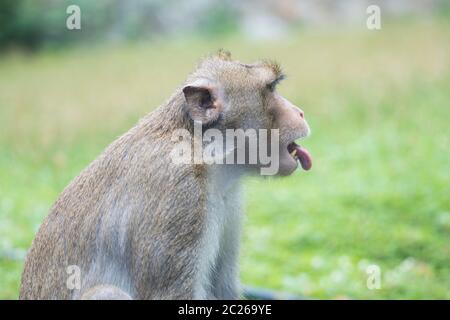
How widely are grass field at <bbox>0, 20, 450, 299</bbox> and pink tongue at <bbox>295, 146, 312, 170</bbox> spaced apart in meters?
0.23

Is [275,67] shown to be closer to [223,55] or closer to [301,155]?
[223,55]

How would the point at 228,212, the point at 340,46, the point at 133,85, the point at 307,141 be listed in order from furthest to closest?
the point at 340,46, the point at 133,85, the point at 307,141, the point at 228,212

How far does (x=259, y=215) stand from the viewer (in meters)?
7.96

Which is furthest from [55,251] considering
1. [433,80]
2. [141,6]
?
[141,6]

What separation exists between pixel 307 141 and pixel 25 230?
365cm

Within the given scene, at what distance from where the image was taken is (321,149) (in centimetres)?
947

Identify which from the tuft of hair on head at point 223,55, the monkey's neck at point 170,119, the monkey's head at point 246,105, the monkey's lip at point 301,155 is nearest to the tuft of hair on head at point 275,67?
the monkey's head at point 246,105

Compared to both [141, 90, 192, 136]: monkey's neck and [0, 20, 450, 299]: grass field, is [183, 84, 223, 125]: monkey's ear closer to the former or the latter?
[141, 90, 192, 136]: monkey's neck

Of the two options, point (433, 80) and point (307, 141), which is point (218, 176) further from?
point (433, 80)

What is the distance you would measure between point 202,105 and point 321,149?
17.9 feet

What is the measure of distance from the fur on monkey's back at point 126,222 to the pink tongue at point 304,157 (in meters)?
0.61

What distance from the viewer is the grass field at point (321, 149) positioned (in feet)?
22.5

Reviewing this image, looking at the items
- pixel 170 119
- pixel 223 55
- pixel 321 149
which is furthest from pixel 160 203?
pixel 321 149

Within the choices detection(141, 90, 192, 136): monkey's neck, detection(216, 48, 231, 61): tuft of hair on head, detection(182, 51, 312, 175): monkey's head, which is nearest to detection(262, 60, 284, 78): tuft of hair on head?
detection(182, 51, 312, 175): monkey's head
